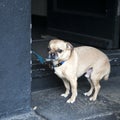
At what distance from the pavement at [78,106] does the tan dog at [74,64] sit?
106mm

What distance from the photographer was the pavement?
400 centimetres

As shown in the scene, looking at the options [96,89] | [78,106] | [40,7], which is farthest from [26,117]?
[40,7]

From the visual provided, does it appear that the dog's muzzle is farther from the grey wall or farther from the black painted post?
the grey wall

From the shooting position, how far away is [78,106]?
14.0 ft

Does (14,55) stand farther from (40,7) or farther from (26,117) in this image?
(40,7)

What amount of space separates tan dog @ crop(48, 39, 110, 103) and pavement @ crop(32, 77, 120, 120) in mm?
106

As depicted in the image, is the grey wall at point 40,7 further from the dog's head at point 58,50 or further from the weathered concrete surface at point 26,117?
the weathered concrete surface at point 26,117

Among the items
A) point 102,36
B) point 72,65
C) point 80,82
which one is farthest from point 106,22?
point 72,65

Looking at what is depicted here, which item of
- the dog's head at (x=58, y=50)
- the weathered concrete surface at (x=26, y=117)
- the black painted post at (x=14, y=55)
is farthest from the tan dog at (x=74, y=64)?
the weathered concrete surface at (x=26, y=117)

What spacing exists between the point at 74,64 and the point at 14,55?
0.79 meters

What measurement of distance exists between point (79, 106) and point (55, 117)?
0.40m

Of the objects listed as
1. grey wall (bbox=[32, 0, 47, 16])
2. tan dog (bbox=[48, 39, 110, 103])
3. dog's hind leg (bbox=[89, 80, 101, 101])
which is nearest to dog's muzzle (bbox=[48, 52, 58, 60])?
tan dog (bbox=[48, 39, 110, 103])

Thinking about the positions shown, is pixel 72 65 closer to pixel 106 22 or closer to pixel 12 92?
pixel 12 92

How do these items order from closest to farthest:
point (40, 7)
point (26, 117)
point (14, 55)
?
point (14, 55)
point (26, 117)
point (40, 7)
